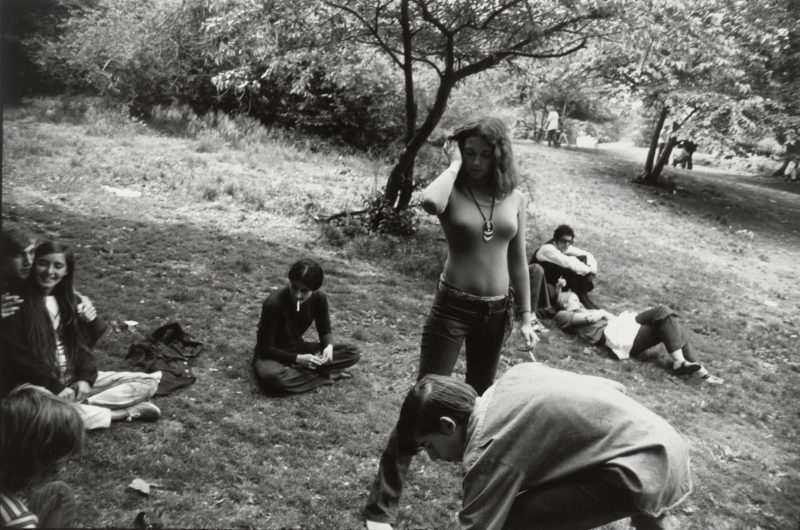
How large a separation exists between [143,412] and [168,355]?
74cm

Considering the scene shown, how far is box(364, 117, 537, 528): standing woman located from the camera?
2.82m

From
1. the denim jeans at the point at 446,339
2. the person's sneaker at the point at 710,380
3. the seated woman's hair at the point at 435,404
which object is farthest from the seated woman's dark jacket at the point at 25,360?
the person's sneaker at the point at 710,380

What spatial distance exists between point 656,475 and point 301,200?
24.5 feet

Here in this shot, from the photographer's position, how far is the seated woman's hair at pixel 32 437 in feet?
6.05

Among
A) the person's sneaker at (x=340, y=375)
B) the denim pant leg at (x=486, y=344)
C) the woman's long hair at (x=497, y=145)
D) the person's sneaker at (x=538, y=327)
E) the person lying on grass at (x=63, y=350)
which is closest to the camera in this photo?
the woman's long hair at (x=497, y=145)

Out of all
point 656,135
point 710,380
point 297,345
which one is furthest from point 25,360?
point 656,135

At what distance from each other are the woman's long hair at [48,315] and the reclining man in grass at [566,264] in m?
4.27

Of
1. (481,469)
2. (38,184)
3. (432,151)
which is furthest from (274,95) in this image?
(481,469)

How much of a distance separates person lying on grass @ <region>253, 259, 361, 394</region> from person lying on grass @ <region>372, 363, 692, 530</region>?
2157 millimetres

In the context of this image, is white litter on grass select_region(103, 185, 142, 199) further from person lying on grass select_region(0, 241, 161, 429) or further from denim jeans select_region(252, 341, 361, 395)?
person lying on grass select_region(0, 241, 161, 429)

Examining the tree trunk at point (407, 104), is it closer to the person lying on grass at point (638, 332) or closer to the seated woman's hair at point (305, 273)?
the person lying on grass at point (638, 332)

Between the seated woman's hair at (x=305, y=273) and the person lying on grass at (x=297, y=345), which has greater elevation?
the seated woman's hair at (x=305, y=273)

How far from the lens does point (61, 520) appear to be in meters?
2.08

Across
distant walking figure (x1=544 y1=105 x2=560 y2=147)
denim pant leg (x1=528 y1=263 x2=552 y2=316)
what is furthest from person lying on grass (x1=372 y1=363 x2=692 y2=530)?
distant walking figure (x1=544 y1=105 x2=560 y2=147)
